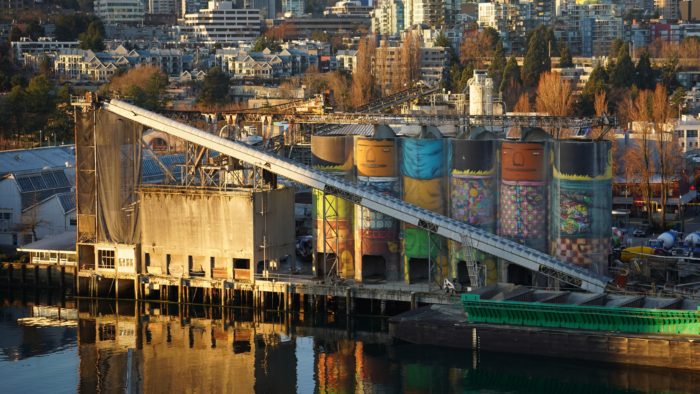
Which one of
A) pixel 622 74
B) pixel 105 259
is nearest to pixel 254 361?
pixel 105 259

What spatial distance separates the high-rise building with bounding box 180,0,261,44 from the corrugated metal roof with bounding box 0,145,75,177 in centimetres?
9756

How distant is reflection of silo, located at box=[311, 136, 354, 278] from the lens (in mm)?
42844

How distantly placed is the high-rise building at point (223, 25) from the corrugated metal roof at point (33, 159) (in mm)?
97556

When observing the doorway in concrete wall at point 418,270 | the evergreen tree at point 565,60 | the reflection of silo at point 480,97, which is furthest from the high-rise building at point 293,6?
the doorway in concrete wall at point 418,270

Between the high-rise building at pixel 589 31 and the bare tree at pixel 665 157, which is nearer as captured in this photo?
the bare tree at pixel 665 157

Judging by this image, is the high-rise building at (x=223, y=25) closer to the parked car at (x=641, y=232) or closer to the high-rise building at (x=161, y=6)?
the high-rise building at (x=161, y=6)

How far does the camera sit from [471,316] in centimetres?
3725

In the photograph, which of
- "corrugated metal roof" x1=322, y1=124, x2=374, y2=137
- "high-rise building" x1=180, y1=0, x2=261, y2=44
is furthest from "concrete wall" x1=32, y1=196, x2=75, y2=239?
"high-rise building" x1=180, y1=0, x2=261, y2=44

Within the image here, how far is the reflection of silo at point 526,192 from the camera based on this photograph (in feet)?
134

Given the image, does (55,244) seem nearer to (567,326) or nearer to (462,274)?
(462,274)

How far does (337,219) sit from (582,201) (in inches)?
261

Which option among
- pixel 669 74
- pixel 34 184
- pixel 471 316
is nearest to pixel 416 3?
pixel 669 74

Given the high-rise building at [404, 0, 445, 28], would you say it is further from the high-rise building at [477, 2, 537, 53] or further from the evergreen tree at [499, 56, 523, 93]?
the evergreen tree at [499, 56, 523, 93]

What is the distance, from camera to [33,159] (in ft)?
180
